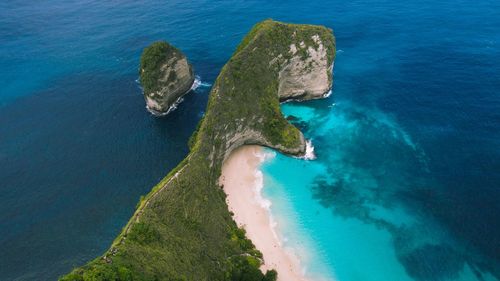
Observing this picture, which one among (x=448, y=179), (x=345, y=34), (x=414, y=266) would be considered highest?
(x=345, y=34)

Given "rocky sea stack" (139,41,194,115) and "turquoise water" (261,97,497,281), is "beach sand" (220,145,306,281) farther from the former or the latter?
"rocky sea stack" (139,41,194,115)

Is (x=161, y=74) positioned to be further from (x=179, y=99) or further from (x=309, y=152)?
(x=309, y=152)

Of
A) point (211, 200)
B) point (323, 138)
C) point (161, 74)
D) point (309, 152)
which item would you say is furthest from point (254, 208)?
point (161, 74)

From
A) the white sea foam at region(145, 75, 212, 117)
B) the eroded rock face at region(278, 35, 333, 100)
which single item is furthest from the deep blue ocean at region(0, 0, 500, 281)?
the eroded rock face at region(278, 35, 333, 100)

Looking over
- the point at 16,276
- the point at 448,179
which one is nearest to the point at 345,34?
the point at 448,179

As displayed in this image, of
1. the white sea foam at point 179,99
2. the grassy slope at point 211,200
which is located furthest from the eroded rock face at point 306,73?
the white sea foam at point 179,99

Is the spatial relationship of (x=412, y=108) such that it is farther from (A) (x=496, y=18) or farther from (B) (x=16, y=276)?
(B) (x=16, y=276)
